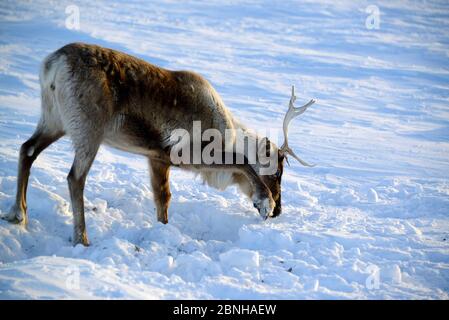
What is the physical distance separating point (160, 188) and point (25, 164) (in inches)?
Result: 57.2

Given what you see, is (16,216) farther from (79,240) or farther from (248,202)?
(248,202)

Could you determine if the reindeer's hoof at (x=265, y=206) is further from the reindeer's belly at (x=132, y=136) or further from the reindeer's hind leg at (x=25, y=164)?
the reindeer's hind leg at (x=25, y=164)

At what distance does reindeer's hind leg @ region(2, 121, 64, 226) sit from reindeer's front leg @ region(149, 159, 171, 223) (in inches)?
45.0

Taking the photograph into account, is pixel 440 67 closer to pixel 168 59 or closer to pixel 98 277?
pixel 168 59

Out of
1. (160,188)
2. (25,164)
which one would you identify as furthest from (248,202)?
(25,164)

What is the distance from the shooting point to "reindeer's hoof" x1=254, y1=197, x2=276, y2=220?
236 inches

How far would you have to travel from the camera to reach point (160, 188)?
6.02 m

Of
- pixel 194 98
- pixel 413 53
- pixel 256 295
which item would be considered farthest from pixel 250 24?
pixel 256 295

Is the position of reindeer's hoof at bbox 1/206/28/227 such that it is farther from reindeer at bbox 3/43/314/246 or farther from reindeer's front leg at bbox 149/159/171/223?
reindeer's front leg at bbox 149/159/171/223

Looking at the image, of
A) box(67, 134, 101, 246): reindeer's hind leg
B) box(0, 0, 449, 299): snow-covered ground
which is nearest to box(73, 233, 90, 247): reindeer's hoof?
box(67, 134, 101, 246): reindeer's hind leg

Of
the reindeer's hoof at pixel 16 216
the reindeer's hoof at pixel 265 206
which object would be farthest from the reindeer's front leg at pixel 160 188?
the reindeer's hoof at pixel 16 216

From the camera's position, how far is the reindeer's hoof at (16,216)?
5109 mm

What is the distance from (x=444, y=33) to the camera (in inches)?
771

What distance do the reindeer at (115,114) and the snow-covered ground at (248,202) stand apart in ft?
1.35
